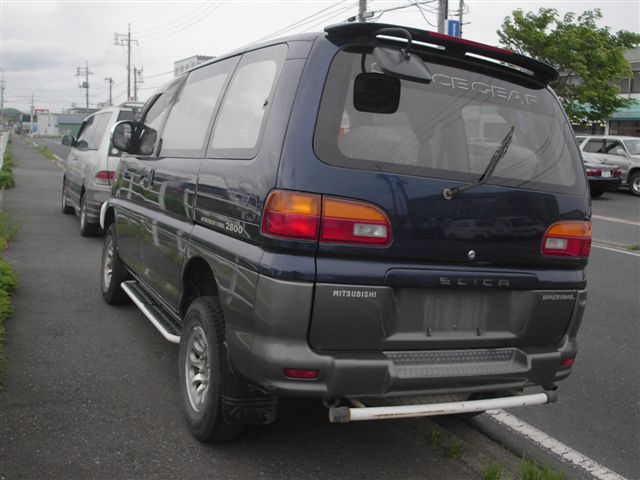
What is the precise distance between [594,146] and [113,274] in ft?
63.7

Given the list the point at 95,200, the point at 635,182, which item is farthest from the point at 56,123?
the point at 95,200

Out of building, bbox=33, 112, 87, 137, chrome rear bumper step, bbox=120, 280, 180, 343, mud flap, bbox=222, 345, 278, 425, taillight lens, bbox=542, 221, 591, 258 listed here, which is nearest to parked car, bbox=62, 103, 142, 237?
chrome rear bumper step, bbox=120, 280, 180, 343

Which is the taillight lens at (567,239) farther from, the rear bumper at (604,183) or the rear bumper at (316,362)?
the rear bumper at (604,183)

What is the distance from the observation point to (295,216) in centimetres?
277

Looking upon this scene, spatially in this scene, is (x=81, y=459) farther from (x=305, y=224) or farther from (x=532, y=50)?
(x=532, y=50)

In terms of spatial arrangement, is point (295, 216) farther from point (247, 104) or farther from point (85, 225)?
point (85, 225)

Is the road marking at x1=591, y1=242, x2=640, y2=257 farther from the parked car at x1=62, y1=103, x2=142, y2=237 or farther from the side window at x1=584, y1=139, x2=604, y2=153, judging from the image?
the side window at x1=584, y1=139, x2=604, y2=153

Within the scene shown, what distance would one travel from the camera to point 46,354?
467 centimetres

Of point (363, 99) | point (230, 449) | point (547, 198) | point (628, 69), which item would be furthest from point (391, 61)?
point (628, 69)

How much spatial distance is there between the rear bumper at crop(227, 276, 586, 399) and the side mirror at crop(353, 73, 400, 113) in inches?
33.9

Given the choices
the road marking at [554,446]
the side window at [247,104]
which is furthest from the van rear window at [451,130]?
the road marking at [554,446]

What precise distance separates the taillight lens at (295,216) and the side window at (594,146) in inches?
822

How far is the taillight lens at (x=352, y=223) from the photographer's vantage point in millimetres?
2777

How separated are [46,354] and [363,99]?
3.11m
